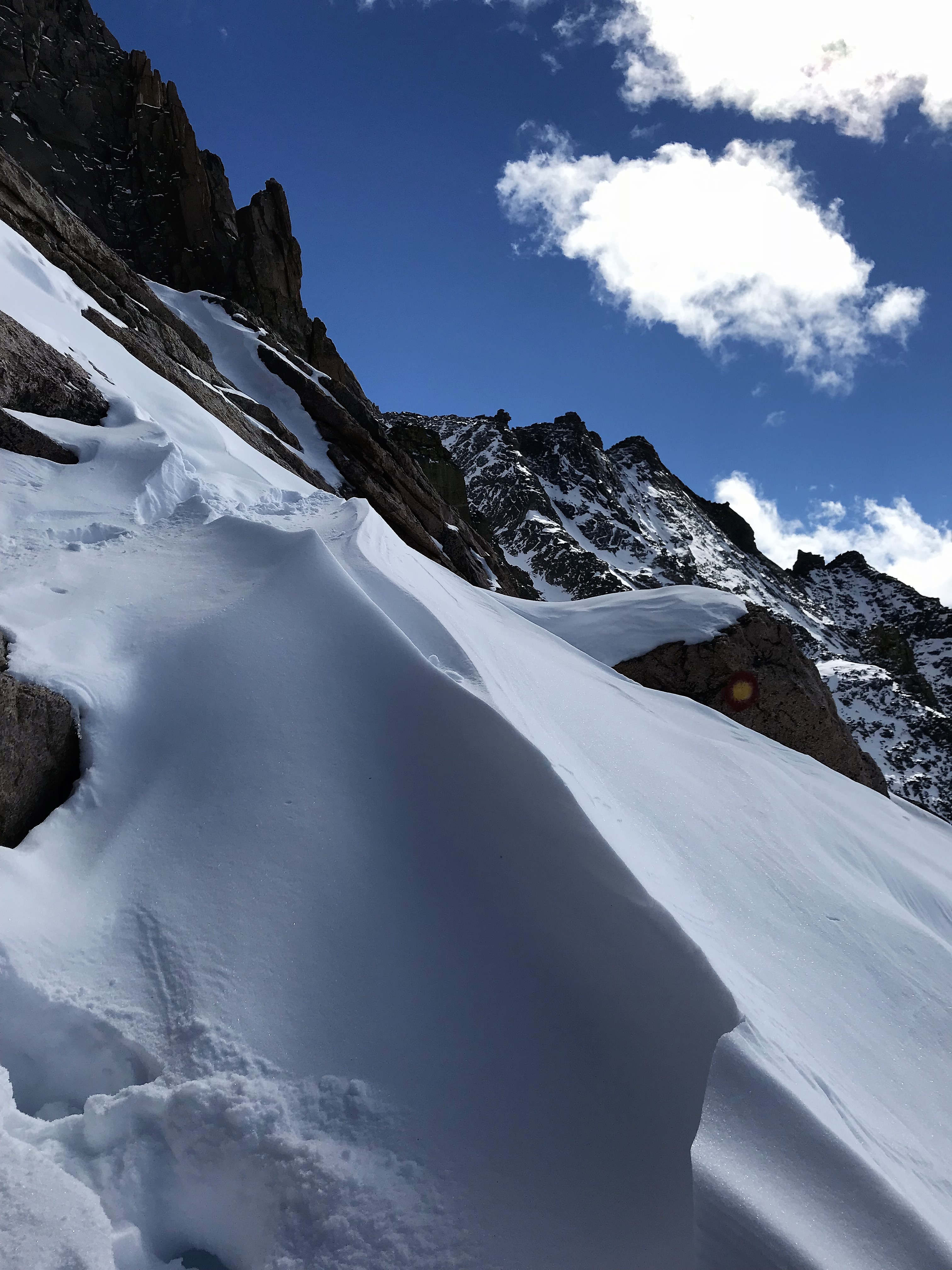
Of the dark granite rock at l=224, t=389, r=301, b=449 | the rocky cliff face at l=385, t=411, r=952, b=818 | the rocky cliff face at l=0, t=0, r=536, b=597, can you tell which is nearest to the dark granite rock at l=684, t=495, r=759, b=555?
the rocky cliff face at l=385, t=411, r=952, b=818

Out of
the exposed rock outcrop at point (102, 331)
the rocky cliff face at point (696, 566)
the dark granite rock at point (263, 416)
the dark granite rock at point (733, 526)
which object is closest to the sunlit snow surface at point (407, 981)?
the exposed rock outcrop at point (102, 331)

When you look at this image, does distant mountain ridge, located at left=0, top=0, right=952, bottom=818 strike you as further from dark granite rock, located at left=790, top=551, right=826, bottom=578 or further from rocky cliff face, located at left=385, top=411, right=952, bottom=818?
dark granite rock, located at left=790, top=551, right=826, bottom=578

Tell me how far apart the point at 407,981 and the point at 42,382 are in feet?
27.5

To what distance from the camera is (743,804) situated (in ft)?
18.6

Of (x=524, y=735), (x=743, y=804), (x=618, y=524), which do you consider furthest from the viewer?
(x=618, y=524)

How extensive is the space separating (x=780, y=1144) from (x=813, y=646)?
102233 mm

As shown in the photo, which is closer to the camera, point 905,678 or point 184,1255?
point 184,1255

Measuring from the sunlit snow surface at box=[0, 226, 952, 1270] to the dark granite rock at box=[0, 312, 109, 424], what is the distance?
11.1 feet

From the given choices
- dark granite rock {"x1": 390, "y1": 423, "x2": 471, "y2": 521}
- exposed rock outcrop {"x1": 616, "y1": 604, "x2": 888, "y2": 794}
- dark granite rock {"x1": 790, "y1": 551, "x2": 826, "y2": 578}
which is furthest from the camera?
dark granite rock {"x1": 790, "y1": 551, "x2": 826, "y2": 578}

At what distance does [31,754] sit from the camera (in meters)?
3.46

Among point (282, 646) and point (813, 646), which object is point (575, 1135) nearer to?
point (282, 646)

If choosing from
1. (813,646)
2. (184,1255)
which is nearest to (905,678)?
(813,646)

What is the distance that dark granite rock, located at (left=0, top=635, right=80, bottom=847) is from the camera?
3289 mm

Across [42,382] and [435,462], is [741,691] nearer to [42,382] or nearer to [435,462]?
[42,382]
